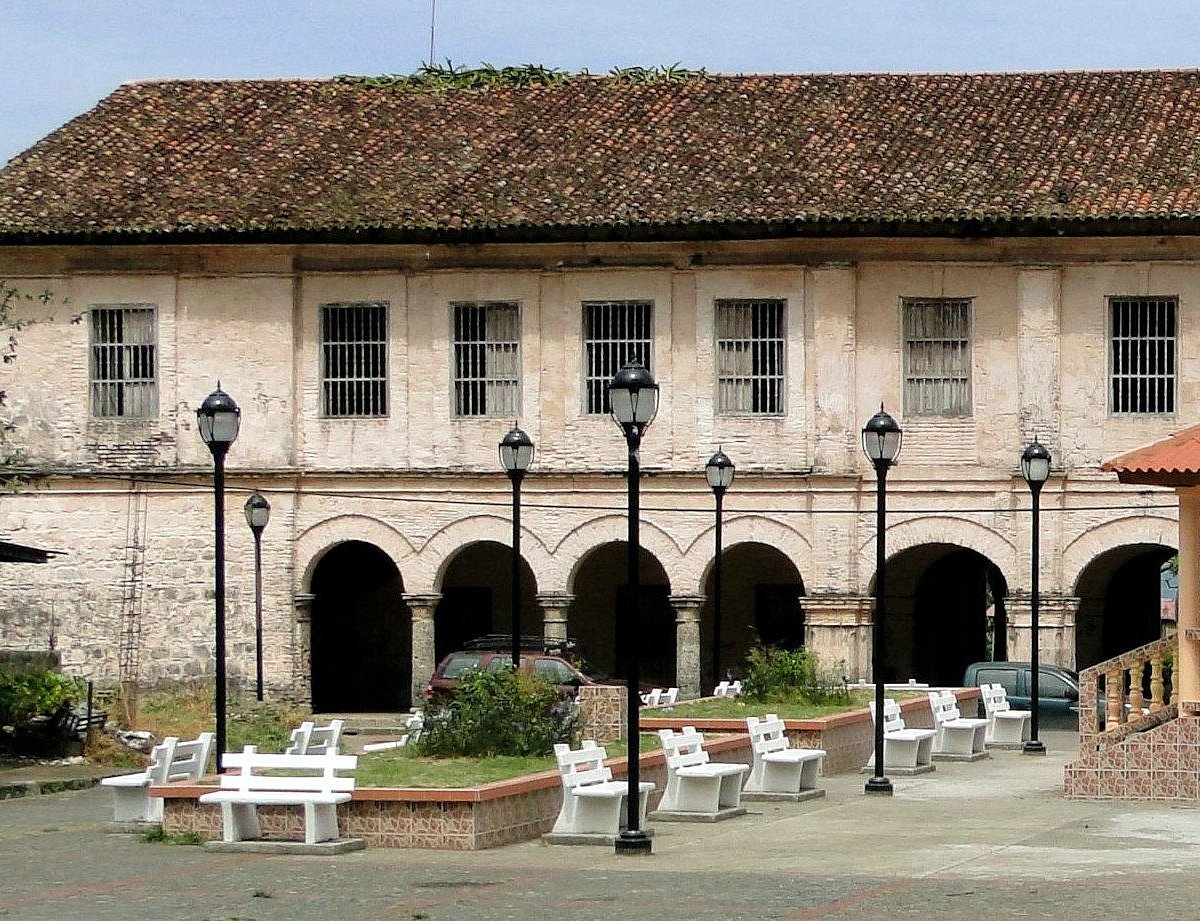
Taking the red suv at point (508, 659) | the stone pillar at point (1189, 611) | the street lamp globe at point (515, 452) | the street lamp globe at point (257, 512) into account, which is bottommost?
the red suv at point (508, 659)

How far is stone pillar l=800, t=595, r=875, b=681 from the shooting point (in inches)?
1416

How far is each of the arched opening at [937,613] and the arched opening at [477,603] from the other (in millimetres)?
5644

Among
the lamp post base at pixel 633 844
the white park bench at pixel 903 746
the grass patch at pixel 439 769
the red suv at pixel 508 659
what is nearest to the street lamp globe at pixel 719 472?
the red suv at pixel 508 659

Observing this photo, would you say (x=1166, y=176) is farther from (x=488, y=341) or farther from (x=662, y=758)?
(x=662, y=758)

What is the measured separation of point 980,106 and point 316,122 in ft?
32.7

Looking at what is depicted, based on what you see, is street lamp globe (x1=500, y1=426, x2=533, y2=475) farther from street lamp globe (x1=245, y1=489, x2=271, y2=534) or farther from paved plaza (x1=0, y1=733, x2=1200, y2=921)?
street lamp globe (x1=245, y1=489, x2=271, y2=534)

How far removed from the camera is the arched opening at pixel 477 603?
41.1m

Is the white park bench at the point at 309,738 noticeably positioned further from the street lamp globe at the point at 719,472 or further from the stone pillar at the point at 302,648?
the stone pillar at the point at 302,648

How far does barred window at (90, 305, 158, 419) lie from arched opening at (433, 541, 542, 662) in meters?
5.96

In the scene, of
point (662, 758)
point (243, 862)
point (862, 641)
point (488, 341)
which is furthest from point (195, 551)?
point (243, 862)

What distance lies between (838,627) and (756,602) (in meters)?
4.58

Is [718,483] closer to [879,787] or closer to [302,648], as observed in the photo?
[302,648]

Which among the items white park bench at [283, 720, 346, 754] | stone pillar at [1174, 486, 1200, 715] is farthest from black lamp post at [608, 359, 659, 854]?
stone pillar at [1174, 486, 1200, 715]

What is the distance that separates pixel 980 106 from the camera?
38344 mm
